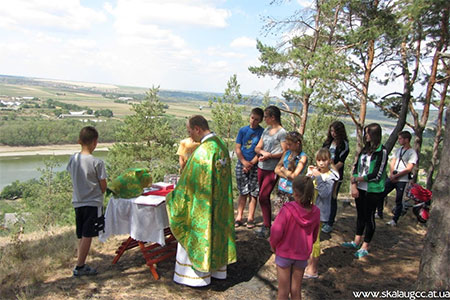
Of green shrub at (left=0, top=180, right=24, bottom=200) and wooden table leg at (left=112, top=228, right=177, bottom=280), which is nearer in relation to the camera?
wooden table leg at (left=112, top=228, right=177, bottom=280)

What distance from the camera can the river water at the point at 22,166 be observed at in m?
59.0

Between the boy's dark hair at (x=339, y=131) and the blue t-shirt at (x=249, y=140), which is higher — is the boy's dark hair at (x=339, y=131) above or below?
above

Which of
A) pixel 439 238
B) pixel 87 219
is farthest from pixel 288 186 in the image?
pixel 87 219

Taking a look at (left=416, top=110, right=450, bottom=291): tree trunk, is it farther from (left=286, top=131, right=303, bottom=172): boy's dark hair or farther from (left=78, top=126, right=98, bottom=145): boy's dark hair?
(left=78, top=126, right=98, bottom=145): boy's dark hair

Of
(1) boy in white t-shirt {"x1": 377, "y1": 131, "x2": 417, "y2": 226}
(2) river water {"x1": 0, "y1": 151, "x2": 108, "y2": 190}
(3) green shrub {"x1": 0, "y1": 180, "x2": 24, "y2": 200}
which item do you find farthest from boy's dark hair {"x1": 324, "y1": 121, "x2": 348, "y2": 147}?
(2) river water {"x1": 0, "y1": 151, "x2": 108, "y2": 190}

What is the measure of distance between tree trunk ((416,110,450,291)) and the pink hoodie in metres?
1.04

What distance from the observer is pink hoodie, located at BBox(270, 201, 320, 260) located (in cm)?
296

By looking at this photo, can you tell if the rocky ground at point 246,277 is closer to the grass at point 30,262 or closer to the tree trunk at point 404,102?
the grass at point 30,262

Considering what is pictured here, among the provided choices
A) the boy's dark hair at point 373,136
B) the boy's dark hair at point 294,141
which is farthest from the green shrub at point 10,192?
the boy's dark hair at point 373,136

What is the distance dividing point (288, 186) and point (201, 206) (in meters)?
1.17

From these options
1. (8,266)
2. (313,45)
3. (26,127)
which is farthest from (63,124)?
(8,266)

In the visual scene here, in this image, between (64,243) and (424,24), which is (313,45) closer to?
(424,24)

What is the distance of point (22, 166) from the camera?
67.0 m

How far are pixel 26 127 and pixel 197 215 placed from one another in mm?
100191
